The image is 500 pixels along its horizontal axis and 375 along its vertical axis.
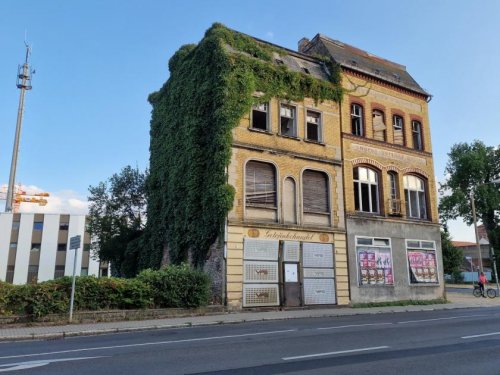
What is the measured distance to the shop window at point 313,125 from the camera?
23172mm

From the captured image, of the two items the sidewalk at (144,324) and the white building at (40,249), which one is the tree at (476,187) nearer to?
the sidewalk at (144,324)

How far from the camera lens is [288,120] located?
22734mm

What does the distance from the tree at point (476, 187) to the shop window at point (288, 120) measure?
3918cm

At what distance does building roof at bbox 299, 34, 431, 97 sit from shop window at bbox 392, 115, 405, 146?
6.99 feet

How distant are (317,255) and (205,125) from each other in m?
8.40

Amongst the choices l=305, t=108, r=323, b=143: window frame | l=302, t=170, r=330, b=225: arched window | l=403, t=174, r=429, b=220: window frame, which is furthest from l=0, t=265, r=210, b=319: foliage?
l=403, t=174, r=429, b=220: window frame

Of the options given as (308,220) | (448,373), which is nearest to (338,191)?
(308,220)

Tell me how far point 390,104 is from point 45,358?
928 inches

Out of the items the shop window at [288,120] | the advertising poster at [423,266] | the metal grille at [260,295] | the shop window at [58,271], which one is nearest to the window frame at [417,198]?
the advertising poster at [423,266]

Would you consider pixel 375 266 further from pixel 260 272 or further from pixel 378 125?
pixel 378 125

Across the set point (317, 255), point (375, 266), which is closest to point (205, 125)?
point (317, 255)

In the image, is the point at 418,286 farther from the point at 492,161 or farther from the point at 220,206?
the point at 492,161

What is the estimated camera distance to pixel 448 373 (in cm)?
664

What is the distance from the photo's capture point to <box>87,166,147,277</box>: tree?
27516 mm
